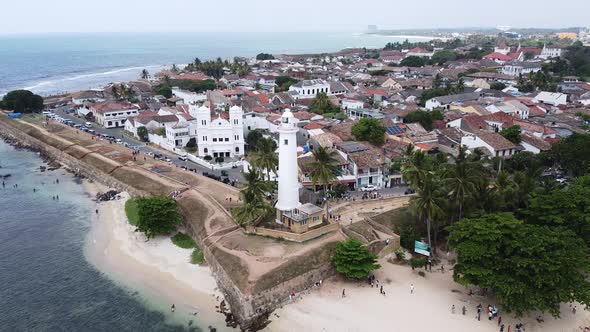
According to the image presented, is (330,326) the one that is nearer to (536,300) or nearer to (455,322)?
(455,322)

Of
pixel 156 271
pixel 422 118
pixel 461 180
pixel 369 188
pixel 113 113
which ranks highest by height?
pixel 461 180

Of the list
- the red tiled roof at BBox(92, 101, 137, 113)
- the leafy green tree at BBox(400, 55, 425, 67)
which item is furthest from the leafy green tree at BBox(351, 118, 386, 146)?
the leafy green tree at BBox(400, 55, 425, 67)

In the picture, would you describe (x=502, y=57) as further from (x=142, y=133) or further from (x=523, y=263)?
(x=523, y=263)

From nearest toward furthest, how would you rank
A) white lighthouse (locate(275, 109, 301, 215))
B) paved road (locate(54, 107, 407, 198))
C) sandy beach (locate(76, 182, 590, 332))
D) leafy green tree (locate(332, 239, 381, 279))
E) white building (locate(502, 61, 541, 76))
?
1. sandy beach (locate(76, 182, 590, 332))
2. leafy green tree (locate(332, 239, 381, 279))
3. white lighthouse (locate(275, 109, 301, 215))
4. paved road (locate(54, 107, 407, 198))
5. white building (locate(502, 61, 541, 76))

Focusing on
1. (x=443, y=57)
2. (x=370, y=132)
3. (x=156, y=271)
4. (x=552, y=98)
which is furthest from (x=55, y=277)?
(x=443, y=57)

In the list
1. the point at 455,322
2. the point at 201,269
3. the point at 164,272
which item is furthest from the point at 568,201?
the point at 164,272

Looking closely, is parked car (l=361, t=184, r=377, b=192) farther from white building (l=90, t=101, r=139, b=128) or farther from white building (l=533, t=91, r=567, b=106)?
white building (l=90, t=101, r=139, b=128)

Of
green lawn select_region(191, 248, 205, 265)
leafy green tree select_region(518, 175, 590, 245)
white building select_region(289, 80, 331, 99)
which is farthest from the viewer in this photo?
white building select_region(289, 80, 331, 99)
